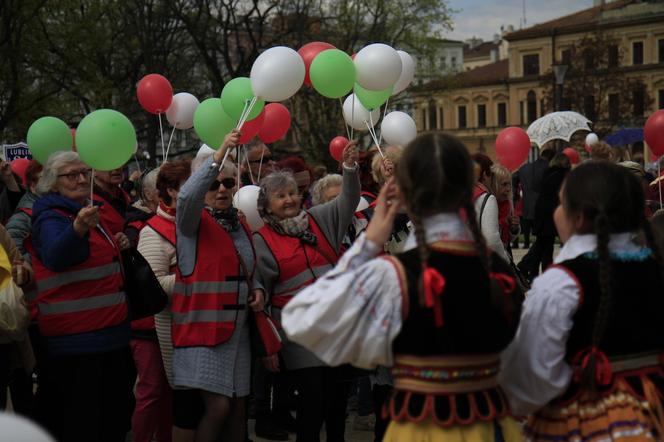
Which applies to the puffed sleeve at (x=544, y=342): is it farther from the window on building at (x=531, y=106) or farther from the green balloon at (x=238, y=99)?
the window on building at (x=531, y=106)

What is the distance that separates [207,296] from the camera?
15.7 feet

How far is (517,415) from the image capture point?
3.28 m

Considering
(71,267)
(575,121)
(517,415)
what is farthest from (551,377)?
(575,121)

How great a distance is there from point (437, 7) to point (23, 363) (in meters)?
35.1

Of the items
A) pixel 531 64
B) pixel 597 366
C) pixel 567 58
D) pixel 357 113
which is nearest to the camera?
pixel 597 366

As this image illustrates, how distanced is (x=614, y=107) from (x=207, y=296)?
48.4 metres

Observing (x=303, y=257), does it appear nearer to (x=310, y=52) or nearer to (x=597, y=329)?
(x=310, y=52)

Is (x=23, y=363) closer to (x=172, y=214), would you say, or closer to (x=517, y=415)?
(x=172, y=214)

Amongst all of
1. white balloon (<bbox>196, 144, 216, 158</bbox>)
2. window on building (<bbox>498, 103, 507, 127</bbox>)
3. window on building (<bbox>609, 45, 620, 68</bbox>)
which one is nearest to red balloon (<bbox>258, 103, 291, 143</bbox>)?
white balloon (<bbox>196, 144, 216, 158</bbox>)

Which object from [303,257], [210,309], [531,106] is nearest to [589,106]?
[531,106]

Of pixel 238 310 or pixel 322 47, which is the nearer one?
pixel 238 310

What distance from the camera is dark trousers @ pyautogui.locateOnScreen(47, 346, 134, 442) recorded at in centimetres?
471

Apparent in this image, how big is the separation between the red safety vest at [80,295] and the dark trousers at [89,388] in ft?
0.57

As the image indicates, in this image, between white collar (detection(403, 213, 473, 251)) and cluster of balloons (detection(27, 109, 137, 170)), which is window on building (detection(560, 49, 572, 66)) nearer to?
cluster of balloons (detection(27, 109, 137, 170))
